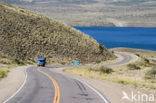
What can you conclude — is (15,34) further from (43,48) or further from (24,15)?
(24,15)

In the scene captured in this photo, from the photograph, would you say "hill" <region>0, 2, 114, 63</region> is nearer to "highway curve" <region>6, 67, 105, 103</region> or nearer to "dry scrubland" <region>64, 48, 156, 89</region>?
"dry scrubland" <region>64, 48, 156, 89</region>

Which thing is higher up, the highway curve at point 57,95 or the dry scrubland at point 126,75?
the highway curve at point 57,95

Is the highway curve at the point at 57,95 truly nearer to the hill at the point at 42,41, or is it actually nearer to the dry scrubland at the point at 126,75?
the dry scrubland at the point at 126,75

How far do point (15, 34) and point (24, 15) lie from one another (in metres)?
13.4

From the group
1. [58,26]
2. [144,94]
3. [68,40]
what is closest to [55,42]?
[68,40]

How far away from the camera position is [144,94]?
65.7ft

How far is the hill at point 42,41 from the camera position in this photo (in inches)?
2852

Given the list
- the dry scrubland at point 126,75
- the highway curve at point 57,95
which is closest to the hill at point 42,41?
the dry scrubland at point 126,75

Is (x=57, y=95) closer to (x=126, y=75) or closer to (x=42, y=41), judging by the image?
(x=126, y=75)

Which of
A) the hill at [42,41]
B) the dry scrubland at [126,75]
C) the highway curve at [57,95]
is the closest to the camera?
the highway curve at [57,95]

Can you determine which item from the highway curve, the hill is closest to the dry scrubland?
the highway curve

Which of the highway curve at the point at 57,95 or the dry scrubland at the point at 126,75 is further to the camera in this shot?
the dry scrubland at the point at 126,75

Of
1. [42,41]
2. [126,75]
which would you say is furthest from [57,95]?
[42,41]

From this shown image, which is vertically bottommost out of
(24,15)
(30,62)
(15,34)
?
(30,62)
